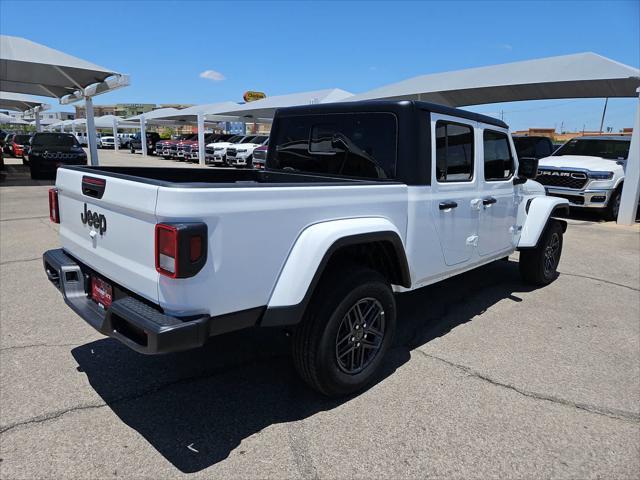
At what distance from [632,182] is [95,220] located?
37.7ft

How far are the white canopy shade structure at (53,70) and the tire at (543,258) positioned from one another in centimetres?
1355

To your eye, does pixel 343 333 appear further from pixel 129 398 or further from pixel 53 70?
pixel 53 70

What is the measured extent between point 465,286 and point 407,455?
3450 mm

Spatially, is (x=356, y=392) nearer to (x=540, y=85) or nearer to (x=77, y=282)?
(x=77, y=282)

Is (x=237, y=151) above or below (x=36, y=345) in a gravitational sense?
above

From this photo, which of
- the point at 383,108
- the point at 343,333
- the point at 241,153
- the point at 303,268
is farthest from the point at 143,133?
the point at 303,268

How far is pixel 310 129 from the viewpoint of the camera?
4.05 meters

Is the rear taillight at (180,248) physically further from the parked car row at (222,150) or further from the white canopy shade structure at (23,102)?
the white canopy shade structure at (23,102)

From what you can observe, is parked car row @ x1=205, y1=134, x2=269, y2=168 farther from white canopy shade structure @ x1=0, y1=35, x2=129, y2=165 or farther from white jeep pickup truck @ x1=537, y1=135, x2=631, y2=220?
white jeep pickup truck @ x1=537, y1=135, x2=631, y2=220

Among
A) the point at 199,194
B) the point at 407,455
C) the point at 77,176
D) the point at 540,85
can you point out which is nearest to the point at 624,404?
the point at 407,455

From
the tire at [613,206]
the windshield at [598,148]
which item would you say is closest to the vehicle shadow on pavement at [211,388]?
the tire at [613,206]

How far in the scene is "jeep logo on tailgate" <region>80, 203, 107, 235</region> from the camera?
8.78ft

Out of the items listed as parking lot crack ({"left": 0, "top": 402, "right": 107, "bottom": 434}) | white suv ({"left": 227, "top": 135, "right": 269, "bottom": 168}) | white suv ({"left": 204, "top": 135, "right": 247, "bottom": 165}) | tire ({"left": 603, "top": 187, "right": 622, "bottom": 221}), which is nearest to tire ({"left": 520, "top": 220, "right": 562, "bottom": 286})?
parking lot crack ({"left": 0, "top": 402, "right": 107, "bottom": 434})

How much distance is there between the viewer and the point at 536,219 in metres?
5.25
